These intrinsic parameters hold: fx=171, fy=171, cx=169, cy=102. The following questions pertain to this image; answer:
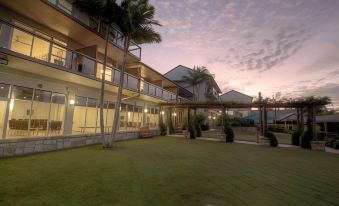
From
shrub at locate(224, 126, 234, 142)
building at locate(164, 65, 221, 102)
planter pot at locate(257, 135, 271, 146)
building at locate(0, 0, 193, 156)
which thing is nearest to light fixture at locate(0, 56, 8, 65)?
building at locate(0, 0, 193, 156)

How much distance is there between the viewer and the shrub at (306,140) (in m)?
13.9

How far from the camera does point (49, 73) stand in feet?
31.2

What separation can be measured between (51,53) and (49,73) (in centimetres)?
130

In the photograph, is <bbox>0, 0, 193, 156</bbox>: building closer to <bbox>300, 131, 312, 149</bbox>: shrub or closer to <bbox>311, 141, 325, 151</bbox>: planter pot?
<bbox>300, 131, 312, 149</bbox>: shrub

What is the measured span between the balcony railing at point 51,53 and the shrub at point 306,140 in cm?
1456

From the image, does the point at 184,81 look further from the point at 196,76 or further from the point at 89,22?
the point at 89,22

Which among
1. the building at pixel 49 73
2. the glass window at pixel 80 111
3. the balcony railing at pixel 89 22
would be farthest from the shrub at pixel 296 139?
the glass window at pixel 80 111

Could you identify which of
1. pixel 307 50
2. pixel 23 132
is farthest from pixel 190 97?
pixel 23 132

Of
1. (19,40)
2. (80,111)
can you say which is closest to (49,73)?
(19,40)

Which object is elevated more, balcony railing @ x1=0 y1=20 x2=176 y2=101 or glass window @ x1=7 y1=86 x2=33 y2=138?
balcony railing @ x1=0 y1=20 x2=176 y2=101

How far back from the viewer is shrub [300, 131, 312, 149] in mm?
13891

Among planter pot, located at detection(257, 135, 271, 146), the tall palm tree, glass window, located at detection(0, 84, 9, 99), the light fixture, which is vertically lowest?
planter pot, located at detection(257, 135, 271, 146)

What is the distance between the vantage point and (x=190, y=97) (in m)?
34.6

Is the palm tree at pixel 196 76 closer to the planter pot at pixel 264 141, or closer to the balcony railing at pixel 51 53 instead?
the balcony railing at pixel 51 53
